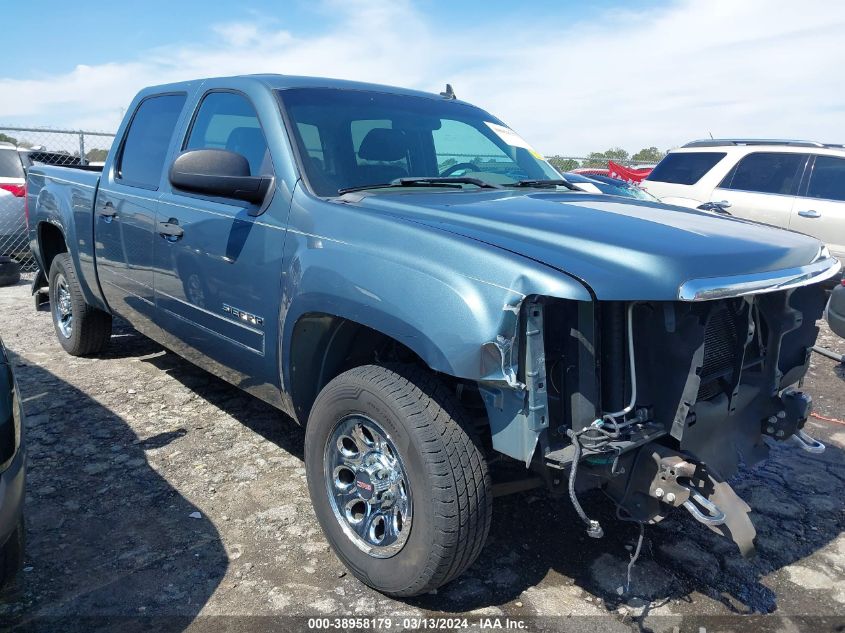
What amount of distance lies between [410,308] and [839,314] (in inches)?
146

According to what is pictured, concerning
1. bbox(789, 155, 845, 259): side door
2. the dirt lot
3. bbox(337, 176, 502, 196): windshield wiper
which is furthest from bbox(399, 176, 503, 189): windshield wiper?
bbox(789, 155, 845, 259): side door

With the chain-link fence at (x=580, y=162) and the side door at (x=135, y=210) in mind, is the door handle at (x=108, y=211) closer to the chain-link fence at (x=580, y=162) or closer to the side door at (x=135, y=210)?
the side door at (x=135, y=210)

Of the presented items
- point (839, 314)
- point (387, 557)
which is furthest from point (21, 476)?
point (839, 314)

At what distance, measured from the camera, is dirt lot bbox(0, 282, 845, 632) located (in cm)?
262

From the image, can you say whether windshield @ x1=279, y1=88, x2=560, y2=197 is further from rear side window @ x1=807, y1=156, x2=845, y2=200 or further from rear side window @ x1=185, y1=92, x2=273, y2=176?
rear side window @ x1=807, y1=156, x2=845, y2=200

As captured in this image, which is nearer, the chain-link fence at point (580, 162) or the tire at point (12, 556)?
the tire at point (12, 556)

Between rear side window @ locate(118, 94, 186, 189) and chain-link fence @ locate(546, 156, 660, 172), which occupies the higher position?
rear side window @ locate(118, 94, 186, 189)

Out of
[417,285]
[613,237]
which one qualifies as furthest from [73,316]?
[613,237]

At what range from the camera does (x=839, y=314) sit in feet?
15.4

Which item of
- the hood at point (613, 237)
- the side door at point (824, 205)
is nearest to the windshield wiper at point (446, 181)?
the hood at point (613, 237)

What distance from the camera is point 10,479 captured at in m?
2.29

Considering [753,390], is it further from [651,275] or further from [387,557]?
[387,557]

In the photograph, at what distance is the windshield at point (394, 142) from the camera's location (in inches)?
123

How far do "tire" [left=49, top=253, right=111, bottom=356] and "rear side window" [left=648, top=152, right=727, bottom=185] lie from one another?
671 cm
